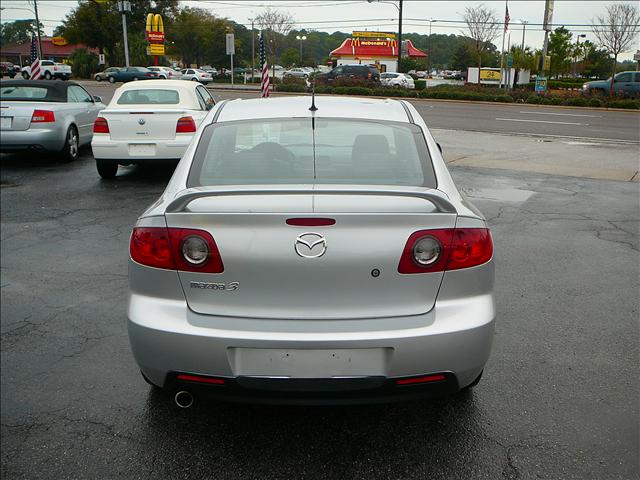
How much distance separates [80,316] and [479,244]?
306 centimetres

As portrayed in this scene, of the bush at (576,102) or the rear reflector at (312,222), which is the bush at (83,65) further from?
the rear reflector at (312,222)

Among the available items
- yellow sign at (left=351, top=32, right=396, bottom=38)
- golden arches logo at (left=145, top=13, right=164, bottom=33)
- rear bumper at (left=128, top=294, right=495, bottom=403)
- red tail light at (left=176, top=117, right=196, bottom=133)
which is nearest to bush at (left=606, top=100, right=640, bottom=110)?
red tail light at (left=176, top=117, right=196, bottom=133)

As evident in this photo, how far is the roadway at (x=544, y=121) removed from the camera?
18.9 metres

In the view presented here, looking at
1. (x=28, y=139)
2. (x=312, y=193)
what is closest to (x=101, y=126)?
(x=28, y=139)

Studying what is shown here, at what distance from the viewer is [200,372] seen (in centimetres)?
277

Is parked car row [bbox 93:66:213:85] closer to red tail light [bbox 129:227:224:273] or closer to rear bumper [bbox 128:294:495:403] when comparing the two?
red tail light [bbox 129:227:224:273]

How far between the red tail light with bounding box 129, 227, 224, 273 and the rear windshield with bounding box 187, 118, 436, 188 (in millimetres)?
491

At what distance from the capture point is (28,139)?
11188 millimetres

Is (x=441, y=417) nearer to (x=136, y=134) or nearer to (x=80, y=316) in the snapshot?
(x=80, y=316)

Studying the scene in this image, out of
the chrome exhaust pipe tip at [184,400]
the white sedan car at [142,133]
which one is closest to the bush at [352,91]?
the white sedan car at [142,133]

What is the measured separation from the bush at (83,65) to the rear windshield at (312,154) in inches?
2769

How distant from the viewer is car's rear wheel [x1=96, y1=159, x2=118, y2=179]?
1017cm

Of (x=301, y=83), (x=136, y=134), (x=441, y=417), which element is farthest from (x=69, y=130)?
(x=301, y=83)

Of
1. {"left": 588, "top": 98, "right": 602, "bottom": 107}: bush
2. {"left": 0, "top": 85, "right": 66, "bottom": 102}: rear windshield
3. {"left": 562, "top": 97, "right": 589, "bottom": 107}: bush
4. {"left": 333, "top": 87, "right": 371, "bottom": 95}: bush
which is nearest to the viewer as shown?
{"left": 0, "top": 85, "right": 66, "bottom": 102}: rear windshield
